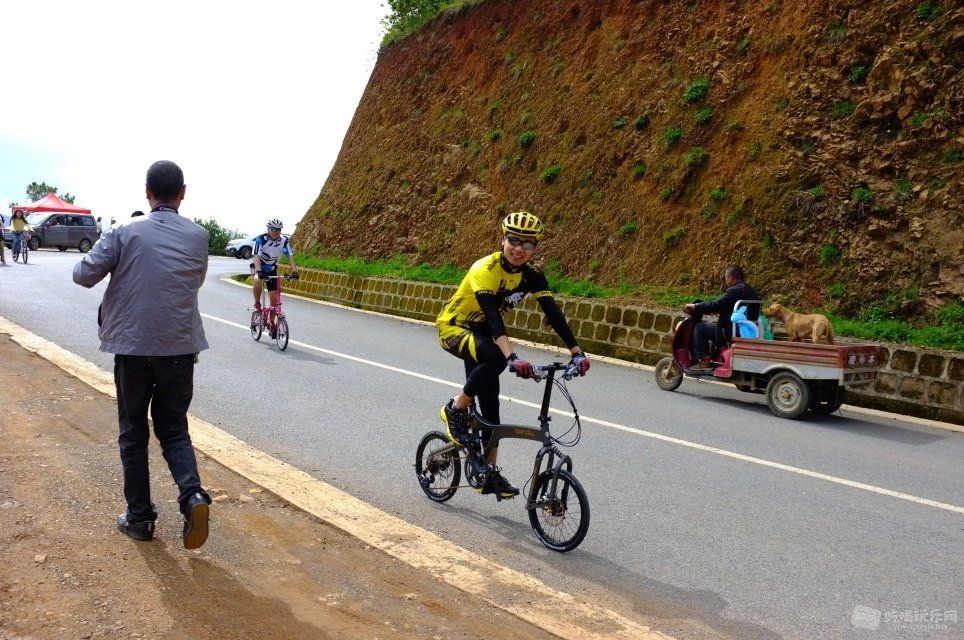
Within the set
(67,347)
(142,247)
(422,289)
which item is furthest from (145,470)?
(422,289)

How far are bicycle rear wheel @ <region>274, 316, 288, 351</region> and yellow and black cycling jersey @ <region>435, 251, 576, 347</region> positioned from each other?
334 inches

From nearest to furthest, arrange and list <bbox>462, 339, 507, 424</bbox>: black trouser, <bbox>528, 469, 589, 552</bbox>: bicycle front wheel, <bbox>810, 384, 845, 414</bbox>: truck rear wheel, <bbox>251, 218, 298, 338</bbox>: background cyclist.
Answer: <bbox>528, 469, 589, 552</bbox>: bicycle front wheel
<bbox>462, 339, 507, 424</bbox>: black trouser
<bbox>810, 384, 845, 414</bbox>: truck rear wheel
<bbox>251, 218, 298, 338</bbox>: background cyclist

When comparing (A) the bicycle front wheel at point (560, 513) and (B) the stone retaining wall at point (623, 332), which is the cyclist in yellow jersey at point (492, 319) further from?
(B) the stone retaining wall at point (623, 332)

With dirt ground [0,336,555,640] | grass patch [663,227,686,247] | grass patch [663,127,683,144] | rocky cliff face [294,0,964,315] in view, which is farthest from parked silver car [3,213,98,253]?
dirt ground [0,336,555,640]

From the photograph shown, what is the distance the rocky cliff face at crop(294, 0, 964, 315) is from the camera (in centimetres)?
1545

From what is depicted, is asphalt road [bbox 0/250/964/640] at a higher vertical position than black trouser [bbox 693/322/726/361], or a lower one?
lower

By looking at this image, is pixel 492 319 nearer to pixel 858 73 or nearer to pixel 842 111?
pixel 842 111

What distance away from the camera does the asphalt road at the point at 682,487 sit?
498cm

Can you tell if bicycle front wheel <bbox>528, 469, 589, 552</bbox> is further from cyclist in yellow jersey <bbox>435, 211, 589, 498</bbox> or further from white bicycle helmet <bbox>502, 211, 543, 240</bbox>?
white bicycle helmet <bbox>502, 211, 543, 240</bbox>

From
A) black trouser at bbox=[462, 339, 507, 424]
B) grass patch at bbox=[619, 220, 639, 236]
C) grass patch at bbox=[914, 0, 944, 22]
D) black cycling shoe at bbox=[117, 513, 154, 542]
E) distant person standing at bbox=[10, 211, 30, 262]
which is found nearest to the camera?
black cycling shoe at bbox=[117, 513, 154, 542]

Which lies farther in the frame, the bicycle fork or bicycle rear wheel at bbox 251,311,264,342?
bicycle rear wheel at bbox 251,311,264,342

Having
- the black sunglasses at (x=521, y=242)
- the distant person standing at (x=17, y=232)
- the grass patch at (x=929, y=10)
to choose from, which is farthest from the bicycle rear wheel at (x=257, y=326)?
the distant person standing at (x=17, y=232)

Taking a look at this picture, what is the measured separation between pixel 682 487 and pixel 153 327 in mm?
4426

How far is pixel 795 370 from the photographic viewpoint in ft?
35.8
